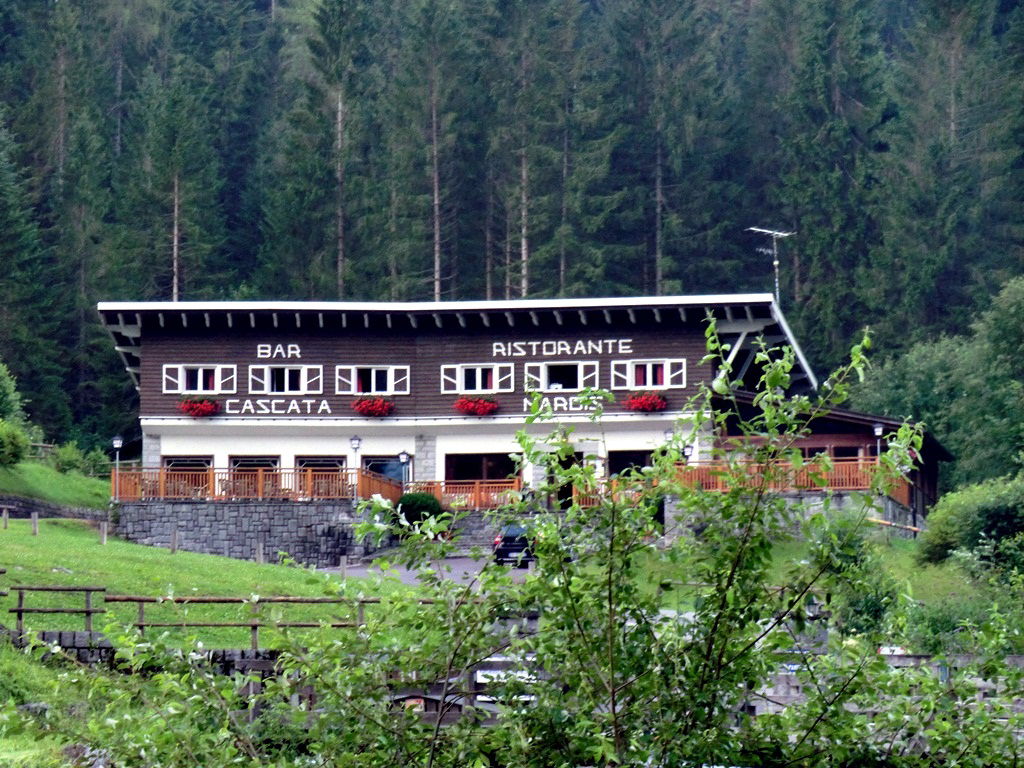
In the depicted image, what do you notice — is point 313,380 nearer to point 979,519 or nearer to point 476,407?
point 476,407

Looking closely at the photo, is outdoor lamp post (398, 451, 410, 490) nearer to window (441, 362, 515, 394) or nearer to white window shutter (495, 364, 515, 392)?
window (441, 362, 515, 394)

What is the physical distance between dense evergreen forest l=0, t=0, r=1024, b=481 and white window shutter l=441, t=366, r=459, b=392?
75.1 feet

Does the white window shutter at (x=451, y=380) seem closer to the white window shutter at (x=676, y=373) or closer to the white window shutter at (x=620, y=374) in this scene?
the white window shutter at (x=620, y=374)

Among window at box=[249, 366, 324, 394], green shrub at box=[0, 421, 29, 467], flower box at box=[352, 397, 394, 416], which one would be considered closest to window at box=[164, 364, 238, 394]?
window at box=[249, 366, 324, 394]

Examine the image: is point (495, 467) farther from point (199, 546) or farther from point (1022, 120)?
point (1022, 120)

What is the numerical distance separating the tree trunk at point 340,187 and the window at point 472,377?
83.5ft

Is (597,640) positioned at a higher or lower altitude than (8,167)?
lower

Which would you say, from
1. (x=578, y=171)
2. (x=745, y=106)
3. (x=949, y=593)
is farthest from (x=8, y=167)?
(x=949, y=593)

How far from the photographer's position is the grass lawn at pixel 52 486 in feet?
161

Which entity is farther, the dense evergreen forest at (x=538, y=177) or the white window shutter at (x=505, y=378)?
the dense evergreen forest at (x=538, y=177)

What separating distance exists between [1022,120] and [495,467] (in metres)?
34.8

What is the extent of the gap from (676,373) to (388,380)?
25.9ft

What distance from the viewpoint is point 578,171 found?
7769 centimetres

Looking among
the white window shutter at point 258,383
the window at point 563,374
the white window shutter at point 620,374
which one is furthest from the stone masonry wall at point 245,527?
the white window shutter at point 620,374
